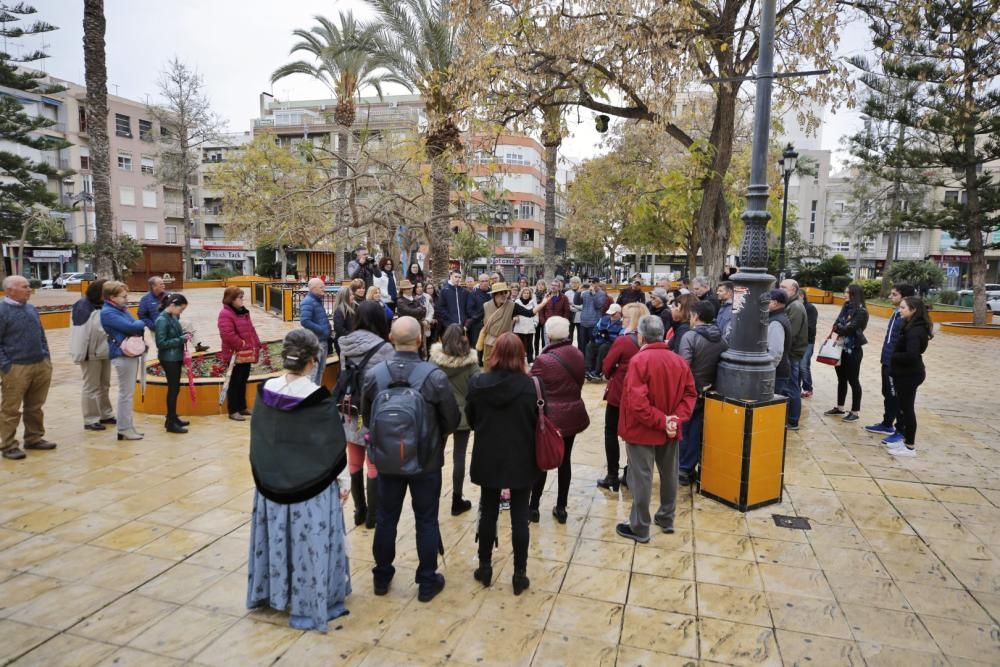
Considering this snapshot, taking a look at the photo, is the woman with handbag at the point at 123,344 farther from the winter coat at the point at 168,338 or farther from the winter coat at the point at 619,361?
the winter coat at the point at 619,361

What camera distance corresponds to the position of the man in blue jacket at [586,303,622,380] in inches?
378

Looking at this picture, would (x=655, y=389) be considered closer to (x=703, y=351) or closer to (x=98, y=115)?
(x=703, y=351)

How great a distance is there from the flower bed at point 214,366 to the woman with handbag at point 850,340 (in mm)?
7993

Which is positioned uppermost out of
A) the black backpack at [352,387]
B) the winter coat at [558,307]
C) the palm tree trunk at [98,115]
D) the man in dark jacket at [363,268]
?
the palm tree trunk at [98,115]

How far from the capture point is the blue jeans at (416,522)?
375cm

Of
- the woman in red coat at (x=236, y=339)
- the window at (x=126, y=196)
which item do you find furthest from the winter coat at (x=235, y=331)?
the window at (x=126, y=196)

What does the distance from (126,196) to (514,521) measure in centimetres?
5543

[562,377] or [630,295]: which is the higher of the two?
[630,295]

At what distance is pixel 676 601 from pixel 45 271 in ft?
190

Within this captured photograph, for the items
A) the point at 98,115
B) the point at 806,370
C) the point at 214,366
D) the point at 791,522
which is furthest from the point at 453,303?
the point at 98,115

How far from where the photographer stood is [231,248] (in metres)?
61.7

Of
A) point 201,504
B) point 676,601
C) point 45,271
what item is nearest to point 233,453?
point 201,504

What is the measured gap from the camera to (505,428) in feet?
12.6

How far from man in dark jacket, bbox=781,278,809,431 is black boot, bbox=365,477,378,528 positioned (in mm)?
5449
